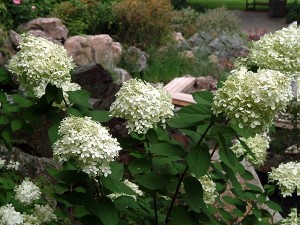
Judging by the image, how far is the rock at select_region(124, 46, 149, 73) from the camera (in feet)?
31.9

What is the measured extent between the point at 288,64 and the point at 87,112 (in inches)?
36.7

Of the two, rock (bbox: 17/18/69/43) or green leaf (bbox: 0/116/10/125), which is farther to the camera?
rock (bbox: 17/18/69/43)

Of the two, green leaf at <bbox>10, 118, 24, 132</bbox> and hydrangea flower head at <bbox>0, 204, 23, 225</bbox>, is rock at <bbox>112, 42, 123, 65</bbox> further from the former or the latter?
hydrangea flower head at <bbox>0, 204, 23, 225</bbox>

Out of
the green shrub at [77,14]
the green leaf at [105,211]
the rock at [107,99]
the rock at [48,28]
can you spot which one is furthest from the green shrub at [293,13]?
the green leaf at [105,211]

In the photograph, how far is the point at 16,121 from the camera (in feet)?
9.71

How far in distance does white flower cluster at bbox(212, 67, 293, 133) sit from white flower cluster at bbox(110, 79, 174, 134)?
0.34 meters

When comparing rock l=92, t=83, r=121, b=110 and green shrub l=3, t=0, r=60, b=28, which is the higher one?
rock l=92, t=83, r=121, b=110

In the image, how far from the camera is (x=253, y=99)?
221 centimetres

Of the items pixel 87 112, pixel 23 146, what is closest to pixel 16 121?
pixel 87 112

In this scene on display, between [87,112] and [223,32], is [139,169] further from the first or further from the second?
[223,32]

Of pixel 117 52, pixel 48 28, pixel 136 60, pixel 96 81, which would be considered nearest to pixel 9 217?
pixel 96 81

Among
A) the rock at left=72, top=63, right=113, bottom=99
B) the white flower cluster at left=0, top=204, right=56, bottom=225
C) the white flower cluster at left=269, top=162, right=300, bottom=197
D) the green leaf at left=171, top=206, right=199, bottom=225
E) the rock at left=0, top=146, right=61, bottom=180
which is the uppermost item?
the green leaf at left=171, top=206, right=199, bottom=225

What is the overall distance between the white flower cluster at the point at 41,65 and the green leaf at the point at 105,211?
0.54m

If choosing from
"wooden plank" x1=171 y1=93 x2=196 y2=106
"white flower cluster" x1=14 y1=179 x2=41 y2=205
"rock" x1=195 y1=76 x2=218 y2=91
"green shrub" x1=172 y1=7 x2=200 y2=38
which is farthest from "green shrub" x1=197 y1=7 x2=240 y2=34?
"white flower cluster" x1=14 y1=179 x2=41 y2=205
